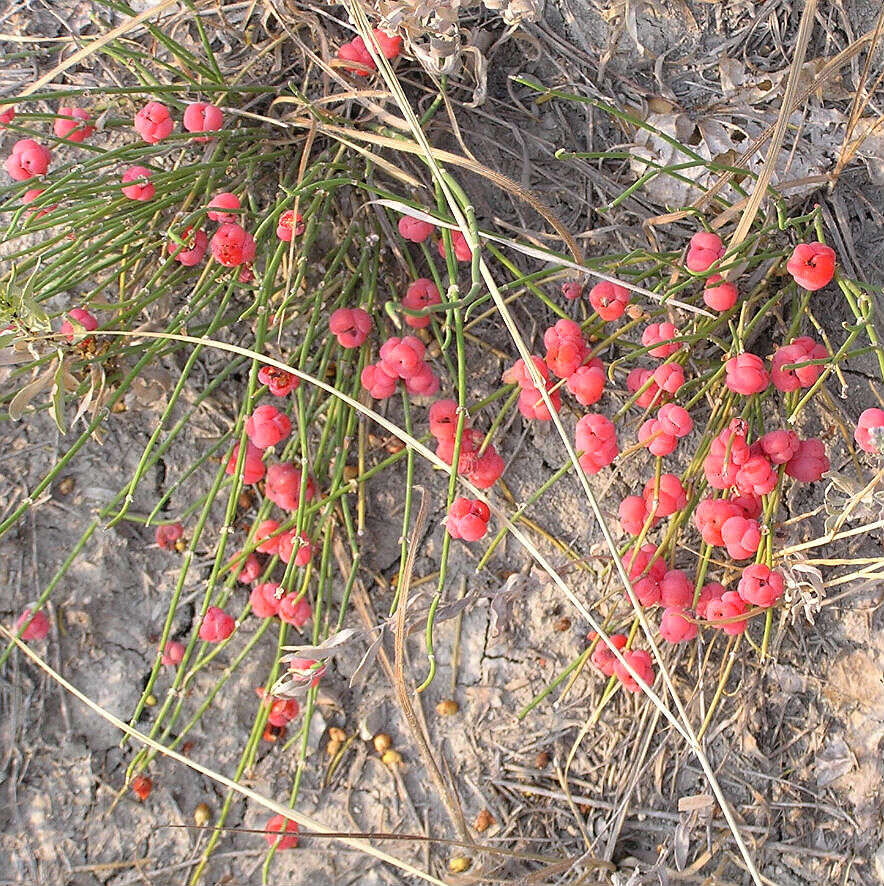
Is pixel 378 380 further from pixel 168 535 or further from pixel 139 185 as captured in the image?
pixel 168 535

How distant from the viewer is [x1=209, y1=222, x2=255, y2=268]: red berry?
1426mm

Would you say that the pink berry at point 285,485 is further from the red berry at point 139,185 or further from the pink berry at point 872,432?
the pink berry at point 872,432

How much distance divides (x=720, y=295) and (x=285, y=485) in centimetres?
81

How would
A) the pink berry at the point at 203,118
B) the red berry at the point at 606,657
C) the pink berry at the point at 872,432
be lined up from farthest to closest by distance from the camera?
the red berry at the point at 606,657 → the pink berry at the point at 203,118 → the pink berry at the point at 872,432

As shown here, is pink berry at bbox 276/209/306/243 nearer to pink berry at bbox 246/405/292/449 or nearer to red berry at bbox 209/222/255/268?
red berry at bbox 209/222/255/268

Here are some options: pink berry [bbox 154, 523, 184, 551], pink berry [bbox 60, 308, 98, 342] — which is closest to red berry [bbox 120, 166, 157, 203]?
pink berry [bbox 60, 308, 98, 342]

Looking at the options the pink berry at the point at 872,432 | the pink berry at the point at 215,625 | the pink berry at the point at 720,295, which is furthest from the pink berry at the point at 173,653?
the pink berry at the point at 872,432

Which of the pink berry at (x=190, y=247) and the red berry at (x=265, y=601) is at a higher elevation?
the pink berry at (x=190, y=247)

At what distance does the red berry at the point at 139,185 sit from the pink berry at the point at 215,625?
724mm

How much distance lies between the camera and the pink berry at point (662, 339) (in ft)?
4.80

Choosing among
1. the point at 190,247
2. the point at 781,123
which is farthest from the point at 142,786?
the point at 781,123

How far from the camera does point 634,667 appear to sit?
153 cm

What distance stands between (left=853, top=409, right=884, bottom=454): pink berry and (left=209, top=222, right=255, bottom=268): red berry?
991 millimetres

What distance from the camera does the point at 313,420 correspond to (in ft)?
5.51
